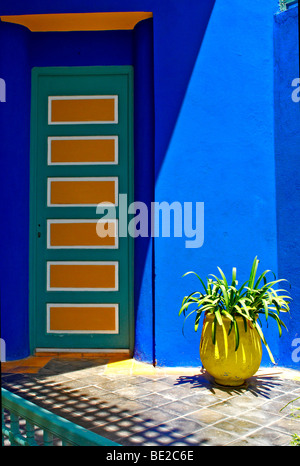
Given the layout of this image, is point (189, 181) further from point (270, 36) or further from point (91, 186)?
point (270, 36)

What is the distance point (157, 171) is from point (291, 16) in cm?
194

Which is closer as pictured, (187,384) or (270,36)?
(187,384)

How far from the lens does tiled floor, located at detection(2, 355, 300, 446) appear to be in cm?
276

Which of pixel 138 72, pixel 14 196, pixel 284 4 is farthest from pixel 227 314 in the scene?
pixel 284 4

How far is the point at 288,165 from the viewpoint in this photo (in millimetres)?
4293

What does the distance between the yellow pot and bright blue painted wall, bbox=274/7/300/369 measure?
0.71 m

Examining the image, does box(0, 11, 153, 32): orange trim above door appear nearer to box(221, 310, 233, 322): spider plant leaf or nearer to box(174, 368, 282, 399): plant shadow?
box(221, 310, 233, 322): spider plant leaf

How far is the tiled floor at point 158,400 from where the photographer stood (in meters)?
2.76

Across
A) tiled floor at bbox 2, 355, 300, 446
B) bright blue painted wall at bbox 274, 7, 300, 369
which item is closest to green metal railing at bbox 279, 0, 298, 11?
bright blue painted wall at bbox 274, 7, 300, 369

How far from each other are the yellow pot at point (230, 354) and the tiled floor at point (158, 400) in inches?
4.9

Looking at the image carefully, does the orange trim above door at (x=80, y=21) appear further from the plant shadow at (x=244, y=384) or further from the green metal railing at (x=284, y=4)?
the plant shadow at (x=244, y=384)

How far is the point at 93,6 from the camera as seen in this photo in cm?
445

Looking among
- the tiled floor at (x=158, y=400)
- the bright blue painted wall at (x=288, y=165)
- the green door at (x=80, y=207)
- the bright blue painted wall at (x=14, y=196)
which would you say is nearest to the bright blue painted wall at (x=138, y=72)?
the bright blue painted wall at (x=14, y=196)

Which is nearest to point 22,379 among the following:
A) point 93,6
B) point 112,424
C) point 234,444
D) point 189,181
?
point 112,424
